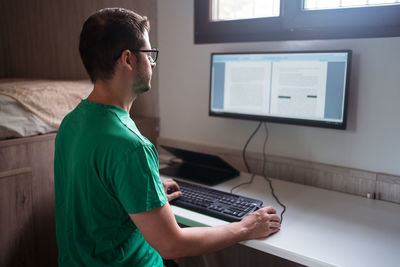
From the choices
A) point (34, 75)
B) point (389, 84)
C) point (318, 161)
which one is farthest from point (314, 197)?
point (34, 75)

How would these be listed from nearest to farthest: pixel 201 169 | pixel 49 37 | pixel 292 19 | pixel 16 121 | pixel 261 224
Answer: pixel 261 224, pixel 16 121, pixel 292 19, pixel 201 169, pixel 49 37

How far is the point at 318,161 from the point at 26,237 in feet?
4.33

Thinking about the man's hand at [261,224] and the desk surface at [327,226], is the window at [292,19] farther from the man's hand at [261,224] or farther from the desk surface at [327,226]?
the man's hand at [261,224]

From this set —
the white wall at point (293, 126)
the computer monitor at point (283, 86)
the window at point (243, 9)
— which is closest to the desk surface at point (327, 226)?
the white wall at point (293, 126)

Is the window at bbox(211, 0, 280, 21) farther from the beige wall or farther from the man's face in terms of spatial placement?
the man's face

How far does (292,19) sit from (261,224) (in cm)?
95

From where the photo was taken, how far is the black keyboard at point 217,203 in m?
1.20

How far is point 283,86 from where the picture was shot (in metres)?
1.50

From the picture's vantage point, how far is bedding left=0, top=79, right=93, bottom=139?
142 centimetres

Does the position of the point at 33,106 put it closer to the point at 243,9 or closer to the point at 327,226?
the point at 243,9

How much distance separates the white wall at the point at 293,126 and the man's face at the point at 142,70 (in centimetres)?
87

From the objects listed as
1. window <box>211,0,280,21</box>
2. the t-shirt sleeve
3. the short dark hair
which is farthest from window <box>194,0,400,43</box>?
the t-shirt sleeve

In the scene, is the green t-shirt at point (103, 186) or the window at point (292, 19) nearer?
the green t-shirt at point (103, 186)

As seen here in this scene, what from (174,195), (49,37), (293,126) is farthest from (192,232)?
(49,37)
